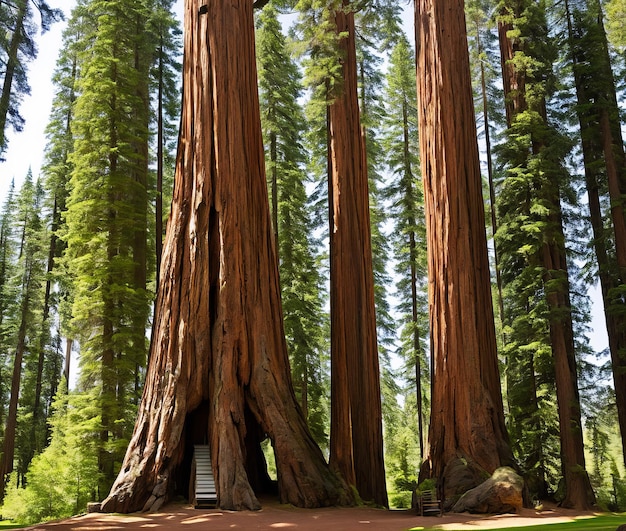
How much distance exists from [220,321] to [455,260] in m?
4.77

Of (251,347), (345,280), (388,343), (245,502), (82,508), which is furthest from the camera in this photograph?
(388,343)

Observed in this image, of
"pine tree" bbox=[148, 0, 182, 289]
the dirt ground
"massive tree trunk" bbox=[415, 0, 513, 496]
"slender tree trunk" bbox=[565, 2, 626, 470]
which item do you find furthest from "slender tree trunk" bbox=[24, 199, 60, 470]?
"slender tree trunk" bbox=[565, 2, 626, 470]

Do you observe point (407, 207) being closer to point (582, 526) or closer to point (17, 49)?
point (17, 49)

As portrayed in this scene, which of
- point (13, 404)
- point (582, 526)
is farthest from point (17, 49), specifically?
point (13, 404)

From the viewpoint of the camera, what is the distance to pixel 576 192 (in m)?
18.0

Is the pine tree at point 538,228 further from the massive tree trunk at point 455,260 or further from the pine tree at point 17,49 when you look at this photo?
the pine tree at point 17,49

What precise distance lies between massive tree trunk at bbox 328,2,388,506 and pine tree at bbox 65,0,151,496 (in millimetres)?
5212

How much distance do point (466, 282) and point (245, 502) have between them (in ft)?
19.2

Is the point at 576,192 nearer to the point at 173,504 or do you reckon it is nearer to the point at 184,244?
the point at 184,244

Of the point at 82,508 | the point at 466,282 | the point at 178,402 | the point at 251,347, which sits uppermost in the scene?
the point at 466,282

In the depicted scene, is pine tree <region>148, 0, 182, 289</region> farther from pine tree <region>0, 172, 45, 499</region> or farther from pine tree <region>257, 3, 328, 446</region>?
pine tree <region>0, 172, 45, 499</region>

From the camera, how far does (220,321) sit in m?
12.1

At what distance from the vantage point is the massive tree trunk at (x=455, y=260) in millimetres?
11859

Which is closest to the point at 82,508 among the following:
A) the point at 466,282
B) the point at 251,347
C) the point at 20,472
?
the point at 251,347
